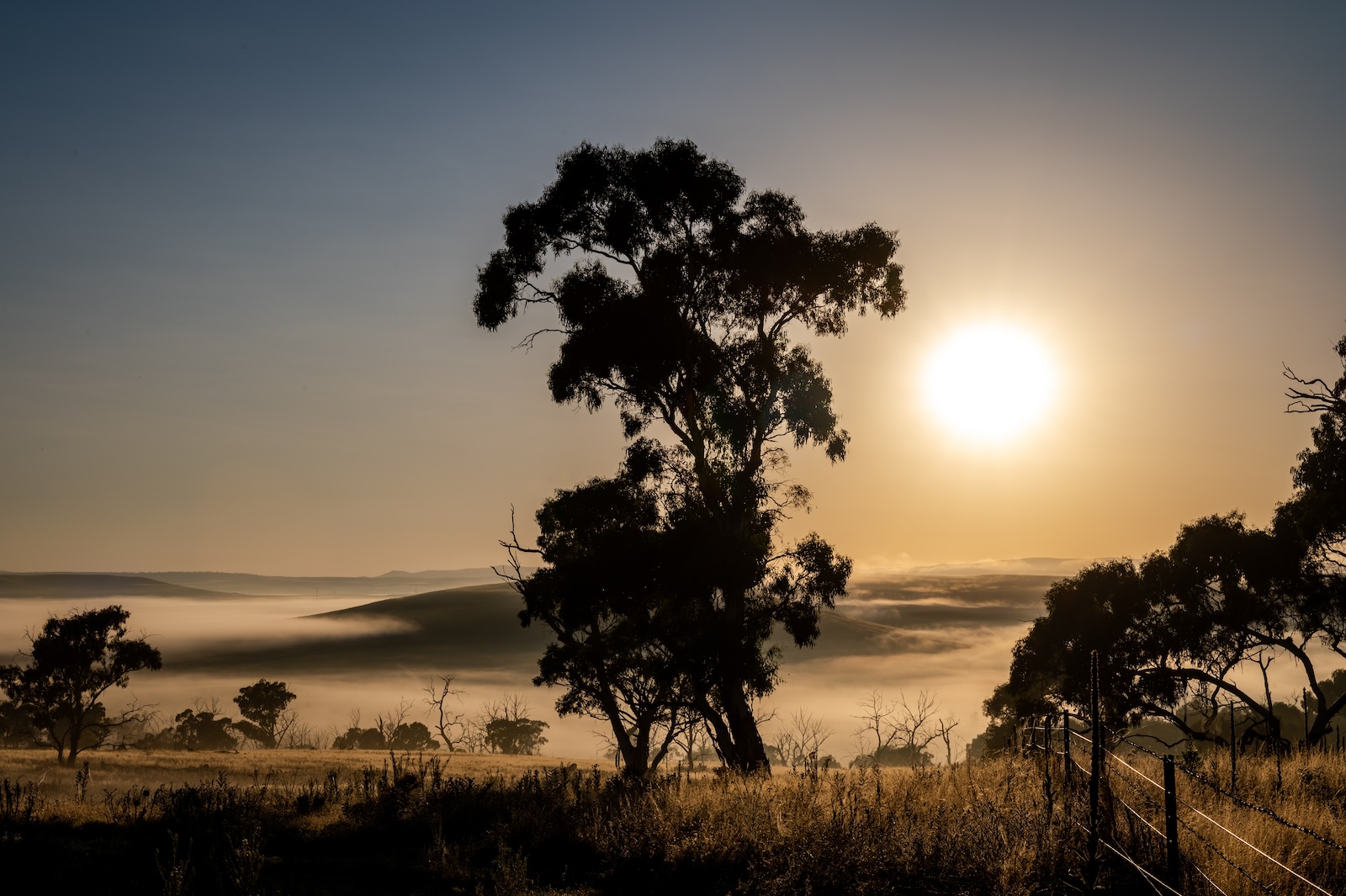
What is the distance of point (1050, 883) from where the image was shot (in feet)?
26.2

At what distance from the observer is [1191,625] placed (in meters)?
31.0

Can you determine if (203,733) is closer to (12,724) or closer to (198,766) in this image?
(12,724)

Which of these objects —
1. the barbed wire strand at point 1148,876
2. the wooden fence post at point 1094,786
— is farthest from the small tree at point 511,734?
the barbed wire strand at point 1148,876

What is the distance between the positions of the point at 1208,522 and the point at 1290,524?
2.29m

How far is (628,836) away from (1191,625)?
27.2 metres

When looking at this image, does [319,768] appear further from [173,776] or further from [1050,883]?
[1050,883]

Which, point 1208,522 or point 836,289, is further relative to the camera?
point 1208,522

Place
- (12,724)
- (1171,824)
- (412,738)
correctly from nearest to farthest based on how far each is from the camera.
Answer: (1171,824) → (12,724) → (412,738)

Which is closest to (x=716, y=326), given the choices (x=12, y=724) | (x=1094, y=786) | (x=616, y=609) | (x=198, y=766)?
(x=616, y=609)

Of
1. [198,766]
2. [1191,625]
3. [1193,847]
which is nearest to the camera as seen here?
[1193,847]

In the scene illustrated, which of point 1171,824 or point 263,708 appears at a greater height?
point 1171,824

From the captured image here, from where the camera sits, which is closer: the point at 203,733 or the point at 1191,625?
the point at 1191,625

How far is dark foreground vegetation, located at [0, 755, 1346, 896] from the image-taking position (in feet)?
27.3

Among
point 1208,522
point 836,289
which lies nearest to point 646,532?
point 836,289
